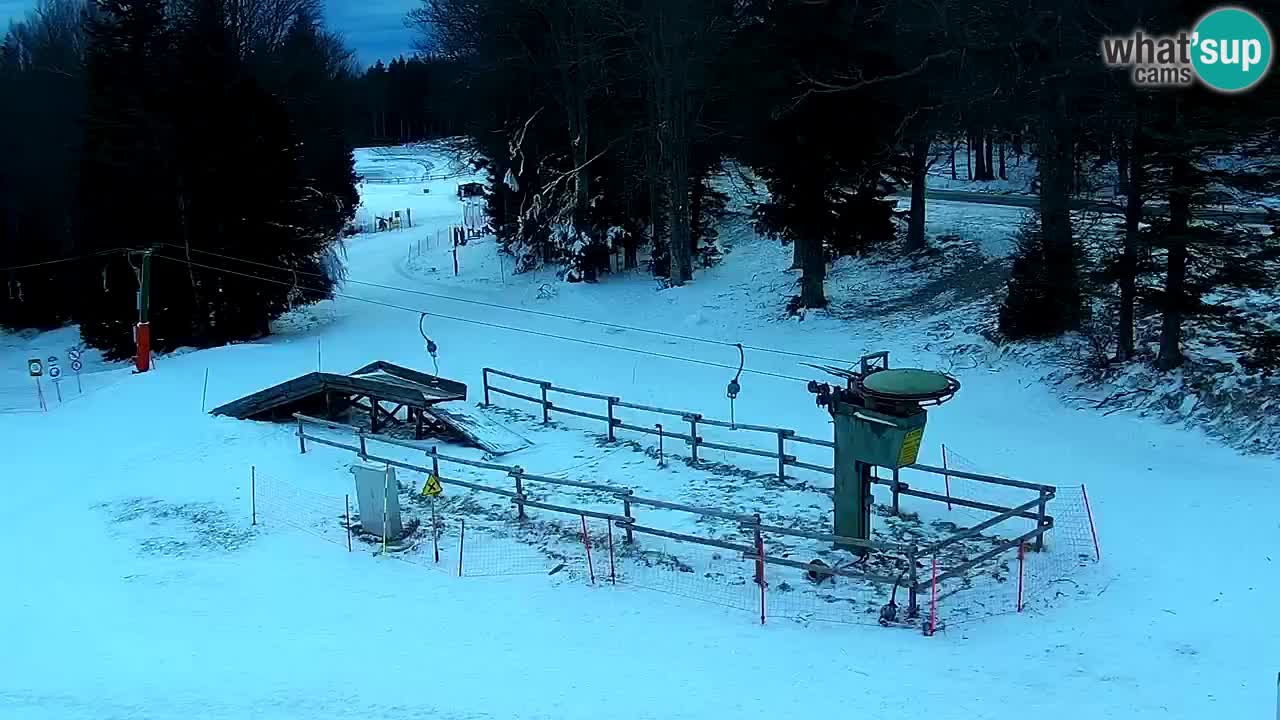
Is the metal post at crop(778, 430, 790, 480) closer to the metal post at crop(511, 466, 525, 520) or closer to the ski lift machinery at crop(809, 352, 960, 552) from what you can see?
the ski lift machinery at crop(809, 352, 960, 552)

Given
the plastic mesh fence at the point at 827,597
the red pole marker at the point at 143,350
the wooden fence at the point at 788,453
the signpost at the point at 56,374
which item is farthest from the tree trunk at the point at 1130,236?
the signpost at the point at 56,374

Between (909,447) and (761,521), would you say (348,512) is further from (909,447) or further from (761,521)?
(909,447)

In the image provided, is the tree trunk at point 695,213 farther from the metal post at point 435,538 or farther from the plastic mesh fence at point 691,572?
the plastic mesh fence at point 691,572

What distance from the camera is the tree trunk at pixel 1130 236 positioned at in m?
20.0

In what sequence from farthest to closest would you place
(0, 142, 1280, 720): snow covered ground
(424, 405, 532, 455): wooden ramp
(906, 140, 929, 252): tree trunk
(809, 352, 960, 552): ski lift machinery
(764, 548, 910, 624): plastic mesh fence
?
(906, 140, 929, 252): tree trunk
(424, 405, 532, 455): wooden ramp
(809, 352, 960, 552): ski lift machinery
(764, 548, 910, 624): plastic mesh fence
(0, 142, 1280, 720): snow covered ground

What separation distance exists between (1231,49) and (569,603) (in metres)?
15.0

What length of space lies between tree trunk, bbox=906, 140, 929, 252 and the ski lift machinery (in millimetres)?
18668

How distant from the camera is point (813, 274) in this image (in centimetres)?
2909

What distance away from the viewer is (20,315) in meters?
42.0

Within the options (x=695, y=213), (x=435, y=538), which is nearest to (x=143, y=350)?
(x=435, y=538)

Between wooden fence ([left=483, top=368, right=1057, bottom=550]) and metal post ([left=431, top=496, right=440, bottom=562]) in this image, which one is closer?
wooden fence ([left=483, top=368, right=1057, bottom=550])

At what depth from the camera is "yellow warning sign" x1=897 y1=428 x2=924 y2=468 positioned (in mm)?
12859

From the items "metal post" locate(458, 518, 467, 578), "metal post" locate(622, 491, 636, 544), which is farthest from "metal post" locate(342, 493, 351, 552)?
"metal post" locate(622, 491, 636, 544)

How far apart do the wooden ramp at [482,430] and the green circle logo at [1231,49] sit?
13562mm
